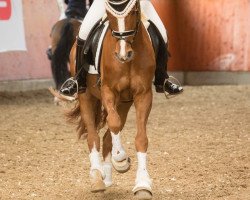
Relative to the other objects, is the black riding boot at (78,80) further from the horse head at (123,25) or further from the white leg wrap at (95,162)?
the horse head at (123,25)

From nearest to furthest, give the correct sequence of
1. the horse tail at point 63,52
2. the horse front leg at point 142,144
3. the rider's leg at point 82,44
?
1. the horse front leg at point 142,144
2. the rider's leg at point 82,44
3. the horse tail at point 63,52

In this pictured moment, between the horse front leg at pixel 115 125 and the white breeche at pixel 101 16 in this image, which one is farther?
the white breeche at pixel 101 16

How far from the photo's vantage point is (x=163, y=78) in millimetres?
5840

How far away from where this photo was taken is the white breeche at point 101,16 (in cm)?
574

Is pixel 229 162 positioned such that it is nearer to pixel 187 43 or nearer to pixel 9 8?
pixel 9 8

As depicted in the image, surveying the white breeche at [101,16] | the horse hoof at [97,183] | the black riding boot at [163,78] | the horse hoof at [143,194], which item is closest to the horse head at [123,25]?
the white breeche at [101,16]

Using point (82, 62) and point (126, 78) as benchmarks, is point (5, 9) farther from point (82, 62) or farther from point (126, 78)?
point (126, 78)

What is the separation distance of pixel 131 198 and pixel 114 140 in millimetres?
609

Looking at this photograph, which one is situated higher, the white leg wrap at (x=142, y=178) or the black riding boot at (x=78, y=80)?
the black riding boot at (x=78, y=80)

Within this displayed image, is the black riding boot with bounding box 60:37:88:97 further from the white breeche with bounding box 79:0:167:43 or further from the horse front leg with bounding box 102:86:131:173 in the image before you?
the horse front leg with bounding box 102:86:131:173

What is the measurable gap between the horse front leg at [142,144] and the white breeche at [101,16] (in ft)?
2.63

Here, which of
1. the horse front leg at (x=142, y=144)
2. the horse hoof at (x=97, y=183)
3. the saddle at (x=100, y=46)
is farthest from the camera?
the saddle at (x=100, y=46)

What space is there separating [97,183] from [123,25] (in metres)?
1.38

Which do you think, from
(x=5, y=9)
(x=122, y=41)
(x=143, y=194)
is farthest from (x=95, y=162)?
(x=5, y=9)
